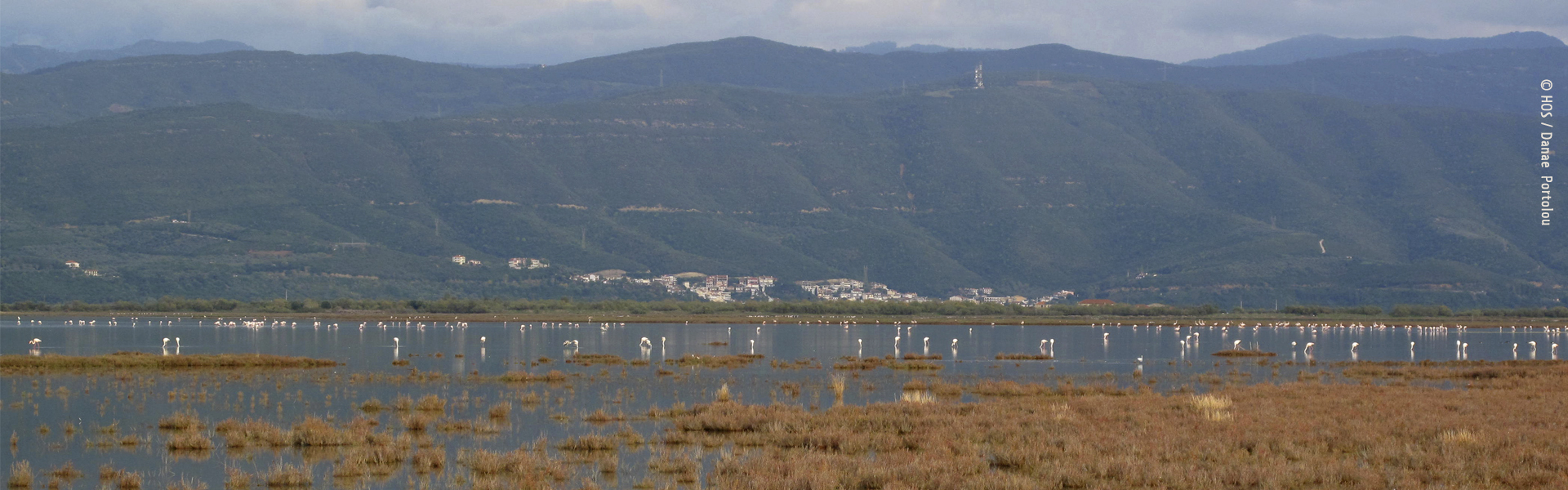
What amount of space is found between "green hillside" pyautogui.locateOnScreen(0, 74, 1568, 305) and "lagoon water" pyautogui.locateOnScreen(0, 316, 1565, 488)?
177 ft

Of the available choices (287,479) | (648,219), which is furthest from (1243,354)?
(648,219)

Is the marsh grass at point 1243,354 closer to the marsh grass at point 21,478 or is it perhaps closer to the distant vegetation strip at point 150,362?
the distant vegetation strip at point 150,362

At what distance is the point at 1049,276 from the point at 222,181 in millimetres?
91718

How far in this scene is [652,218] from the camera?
6969 inches

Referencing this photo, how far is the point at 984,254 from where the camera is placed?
179 meters

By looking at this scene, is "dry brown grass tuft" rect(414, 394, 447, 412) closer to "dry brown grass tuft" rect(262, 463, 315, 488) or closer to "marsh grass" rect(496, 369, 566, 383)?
"marsh grass" rect(496, 369, 566, 383)

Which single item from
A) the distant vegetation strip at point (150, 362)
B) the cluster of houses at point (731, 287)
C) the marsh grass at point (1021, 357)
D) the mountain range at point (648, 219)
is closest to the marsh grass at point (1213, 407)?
the marsh grass at point (1021, 357)

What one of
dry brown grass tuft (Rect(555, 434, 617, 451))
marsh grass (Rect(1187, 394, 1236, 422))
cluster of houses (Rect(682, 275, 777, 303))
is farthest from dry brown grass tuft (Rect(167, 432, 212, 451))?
cluster of houses (Rect(682, 275, 777, 303))

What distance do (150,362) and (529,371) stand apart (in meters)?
10.7

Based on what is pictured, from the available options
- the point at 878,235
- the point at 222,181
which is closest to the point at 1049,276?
the point at 878,235

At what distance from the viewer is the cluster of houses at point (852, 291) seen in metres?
159

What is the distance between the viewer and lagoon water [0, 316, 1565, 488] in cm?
2248

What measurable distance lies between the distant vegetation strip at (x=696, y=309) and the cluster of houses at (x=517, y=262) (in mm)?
20907

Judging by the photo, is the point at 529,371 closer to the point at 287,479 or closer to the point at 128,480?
the point at 287,479
